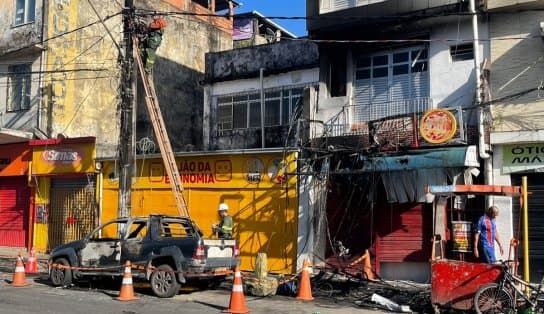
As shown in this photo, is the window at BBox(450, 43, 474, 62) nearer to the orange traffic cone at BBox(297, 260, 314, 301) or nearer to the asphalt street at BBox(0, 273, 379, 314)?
the orange traffic cone at BBox(297, 260, 314, 301)

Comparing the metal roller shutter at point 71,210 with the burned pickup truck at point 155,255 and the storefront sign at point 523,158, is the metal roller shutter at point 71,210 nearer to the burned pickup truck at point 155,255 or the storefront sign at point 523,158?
the burned pickup truck at point 155,255

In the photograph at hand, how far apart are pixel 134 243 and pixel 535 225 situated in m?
9.21

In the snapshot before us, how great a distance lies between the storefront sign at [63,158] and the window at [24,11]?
5.03 m

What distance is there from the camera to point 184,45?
27.5 m

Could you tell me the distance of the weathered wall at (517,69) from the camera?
14.1m

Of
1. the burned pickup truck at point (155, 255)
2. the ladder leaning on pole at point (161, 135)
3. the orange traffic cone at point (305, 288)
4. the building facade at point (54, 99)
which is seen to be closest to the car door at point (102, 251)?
the burned pickup truck at point (155, 255)

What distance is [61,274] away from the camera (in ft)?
45.1

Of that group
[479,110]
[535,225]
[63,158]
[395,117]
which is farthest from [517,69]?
[63,158]

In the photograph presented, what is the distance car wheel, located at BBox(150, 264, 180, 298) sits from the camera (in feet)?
39.8

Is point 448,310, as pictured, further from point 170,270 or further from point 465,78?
point 465,78

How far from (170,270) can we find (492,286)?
6.20m

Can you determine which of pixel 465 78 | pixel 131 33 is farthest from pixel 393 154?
pixel 131 33

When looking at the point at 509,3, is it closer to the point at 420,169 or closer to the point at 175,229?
the point at 420,169

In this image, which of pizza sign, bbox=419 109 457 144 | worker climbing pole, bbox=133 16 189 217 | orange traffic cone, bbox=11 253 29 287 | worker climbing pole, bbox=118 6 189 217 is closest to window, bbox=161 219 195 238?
worker climbing pole, bbox=118 6 189 217
